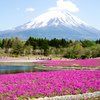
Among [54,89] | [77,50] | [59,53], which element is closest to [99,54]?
[77,50]

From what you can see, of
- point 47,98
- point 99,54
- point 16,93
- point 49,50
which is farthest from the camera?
point 49,50

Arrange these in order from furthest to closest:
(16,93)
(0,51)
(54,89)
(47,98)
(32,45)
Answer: (32,45)
(0,51)
(54,89)
(16,93)
(47,98)

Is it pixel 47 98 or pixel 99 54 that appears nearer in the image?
pixel 47 98

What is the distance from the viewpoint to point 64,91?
47.3ft

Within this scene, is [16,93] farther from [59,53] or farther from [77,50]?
[59,53]

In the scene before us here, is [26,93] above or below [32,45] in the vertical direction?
below

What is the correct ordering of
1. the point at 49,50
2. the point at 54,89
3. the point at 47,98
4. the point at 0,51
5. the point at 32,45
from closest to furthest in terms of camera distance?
the point at 47,98
the point at 54,89
the point at 0,51
the point at 49,50
the point at 32,45

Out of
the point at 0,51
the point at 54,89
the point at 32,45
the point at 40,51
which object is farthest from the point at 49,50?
the point at 54,89

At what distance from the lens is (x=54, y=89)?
14.8m

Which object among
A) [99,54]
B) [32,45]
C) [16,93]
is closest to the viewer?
[16,93]

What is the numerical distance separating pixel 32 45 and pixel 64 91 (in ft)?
298

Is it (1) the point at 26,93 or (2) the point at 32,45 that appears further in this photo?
(2) the point at 32,45

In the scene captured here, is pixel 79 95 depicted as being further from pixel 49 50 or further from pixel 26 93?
pixel 49 50

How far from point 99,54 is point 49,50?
26453 millimetres
